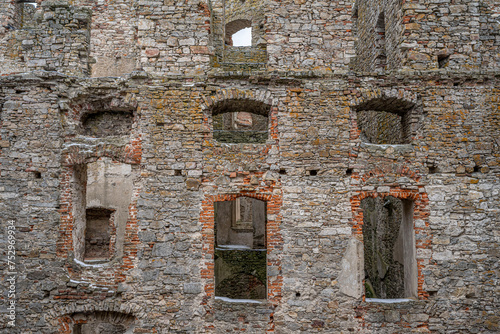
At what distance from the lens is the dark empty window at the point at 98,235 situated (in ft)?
37.8

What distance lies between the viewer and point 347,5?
745 centimetres

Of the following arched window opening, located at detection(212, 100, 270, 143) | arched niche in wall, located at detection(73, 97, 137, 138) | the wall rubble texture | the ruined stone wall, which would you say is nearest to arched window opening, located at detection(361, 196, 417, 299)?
the wall rubble texture

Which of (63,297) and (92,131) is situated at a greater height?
(92,131)

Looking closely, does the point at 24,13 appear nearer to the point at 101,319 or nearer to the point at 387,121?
the point at 101,319

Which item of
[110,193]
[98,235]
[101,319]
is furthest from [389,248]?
[98,235]

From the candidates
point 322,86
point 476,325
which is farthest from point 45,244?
point 476,325

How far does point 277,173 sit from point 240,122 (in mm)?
8155

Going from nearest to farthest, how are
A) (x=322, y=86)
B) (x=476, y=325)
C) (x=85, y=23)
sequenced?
(x=476, y=325) → (x=322, y=86) → (x=85, y=23)

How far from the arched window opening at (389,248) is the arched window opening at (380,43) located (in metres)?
3.81

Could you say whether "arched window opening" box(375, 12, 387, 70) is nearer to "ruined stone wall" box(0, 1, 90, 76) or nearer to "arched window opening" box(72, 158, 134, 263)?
"ruined stone wall" box(0, 1, 90, 76)

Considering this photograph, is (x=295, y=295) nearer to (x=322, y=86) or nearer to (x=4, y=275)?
(x=322, y=86)

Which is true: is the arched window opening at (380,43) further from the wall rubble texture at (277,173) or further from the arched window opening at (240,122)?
the arched window opening at (240,122)

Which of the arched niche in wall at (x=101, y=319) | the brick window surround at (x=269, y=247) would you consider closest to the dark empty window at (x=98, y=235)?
the arched niche in wall at (x=101, y=319)

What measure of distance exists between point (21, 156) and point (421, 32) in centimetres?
926
